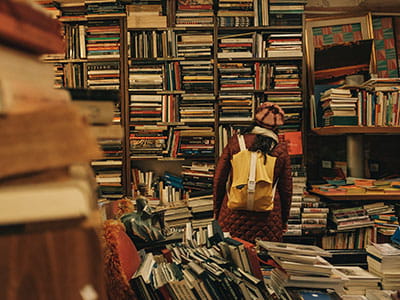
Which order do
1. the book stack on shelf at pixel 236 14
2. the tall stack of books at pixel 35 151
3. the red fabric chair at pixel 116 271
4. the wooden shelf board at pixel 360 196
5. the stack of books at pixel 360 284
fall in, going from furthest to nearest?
the book stack on shelf at pixel 236 14 < the wooden shelf board at pixel 360 196 < the stack of books at pixel 360 284 < the red fabric chair at pixel 116 271 < the tall stack of books at pixel 35 151

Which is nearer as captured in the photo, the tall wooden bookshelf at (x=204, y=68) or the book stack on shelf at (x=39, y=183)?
the book stack on shelf at (x=39, y=183)

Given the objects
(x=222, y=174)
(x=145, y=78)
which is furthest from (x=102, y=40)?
(x=222, y=174)

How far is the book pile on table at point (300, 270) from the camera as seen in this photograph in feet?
4.39

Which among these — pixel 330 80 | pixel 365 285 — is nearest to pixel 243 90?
pixel 330 80

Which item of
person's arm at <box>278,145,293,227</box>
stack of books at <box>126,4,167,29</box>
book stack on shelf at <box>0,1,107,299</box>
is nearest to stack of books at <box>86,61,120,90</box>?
stack of books at <box>126,4,167,29</box>

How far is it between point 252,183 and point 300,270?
2.74 feet

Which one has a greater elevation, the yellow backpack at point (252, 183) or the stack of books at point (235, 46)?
the stack of books at point (235, 46)

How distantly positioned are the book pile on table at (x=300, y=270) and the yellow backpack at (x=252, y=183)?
2.48ft

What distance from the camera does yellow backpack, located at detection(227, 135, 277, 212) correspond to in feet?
7.04

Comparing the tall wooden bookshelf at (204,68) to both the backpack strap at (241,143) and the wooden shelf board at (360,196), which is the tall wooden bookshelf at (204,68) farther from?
the backpack strap at (241,143)

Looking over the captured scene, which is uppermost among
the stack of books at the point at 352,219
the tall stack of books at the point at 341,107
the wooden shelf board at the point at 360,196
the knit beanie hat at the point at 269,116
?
the tall stack of books at the point at 341,107

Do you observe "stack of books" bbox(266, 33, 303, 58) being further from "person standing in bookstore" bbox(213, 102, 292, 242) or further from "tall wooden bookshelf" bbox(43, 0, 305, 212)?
"person standing in bookstore" bbox(213, 102, 292, 242)

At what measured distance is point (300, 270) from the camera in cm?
135

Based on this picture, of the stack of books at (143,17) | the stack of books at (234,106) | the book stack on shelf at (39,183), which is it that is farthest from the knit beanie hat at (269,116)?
the book stack on shelf at (39,183)
